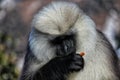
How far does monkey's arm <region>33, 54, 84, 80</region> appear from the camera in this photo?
217 inches

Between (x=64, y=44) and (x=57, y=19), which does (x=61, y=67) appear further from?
(x=57, y=19)

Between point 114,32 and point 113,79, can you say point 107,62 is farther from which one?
point 114,32

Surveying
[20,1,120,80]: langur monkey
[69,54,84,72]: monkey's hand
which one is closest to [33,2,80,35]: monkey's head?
[20,1,120,80]: langur monkey

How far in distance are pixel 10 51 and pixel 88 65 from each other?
481 centimetres

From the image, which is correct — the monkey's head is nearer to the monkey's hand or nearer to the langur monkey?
the langur monkey

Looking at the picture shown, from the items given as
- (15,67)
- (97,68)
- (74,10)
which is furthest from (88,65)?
(15,67)

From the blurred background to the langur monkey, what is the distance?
4.19 metres

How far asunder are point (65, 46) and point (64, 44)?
0.03 m

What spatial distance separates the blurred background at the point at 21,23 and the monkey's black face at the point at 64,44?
14.6ft

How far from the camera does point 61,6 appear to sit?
18.0ft

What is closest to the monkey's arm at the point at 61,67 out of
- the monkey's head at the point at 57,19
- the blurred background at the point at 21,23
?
the monkey's head at the point at 57,19

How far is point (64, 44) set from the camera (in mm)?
5371

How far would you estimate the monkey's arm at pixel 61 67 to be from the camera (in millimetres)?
5520

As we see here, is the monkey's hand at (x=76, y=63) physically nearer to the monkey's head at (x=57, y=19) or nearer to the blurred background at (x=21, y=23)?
the monkey's head at (x=57, y=19)
